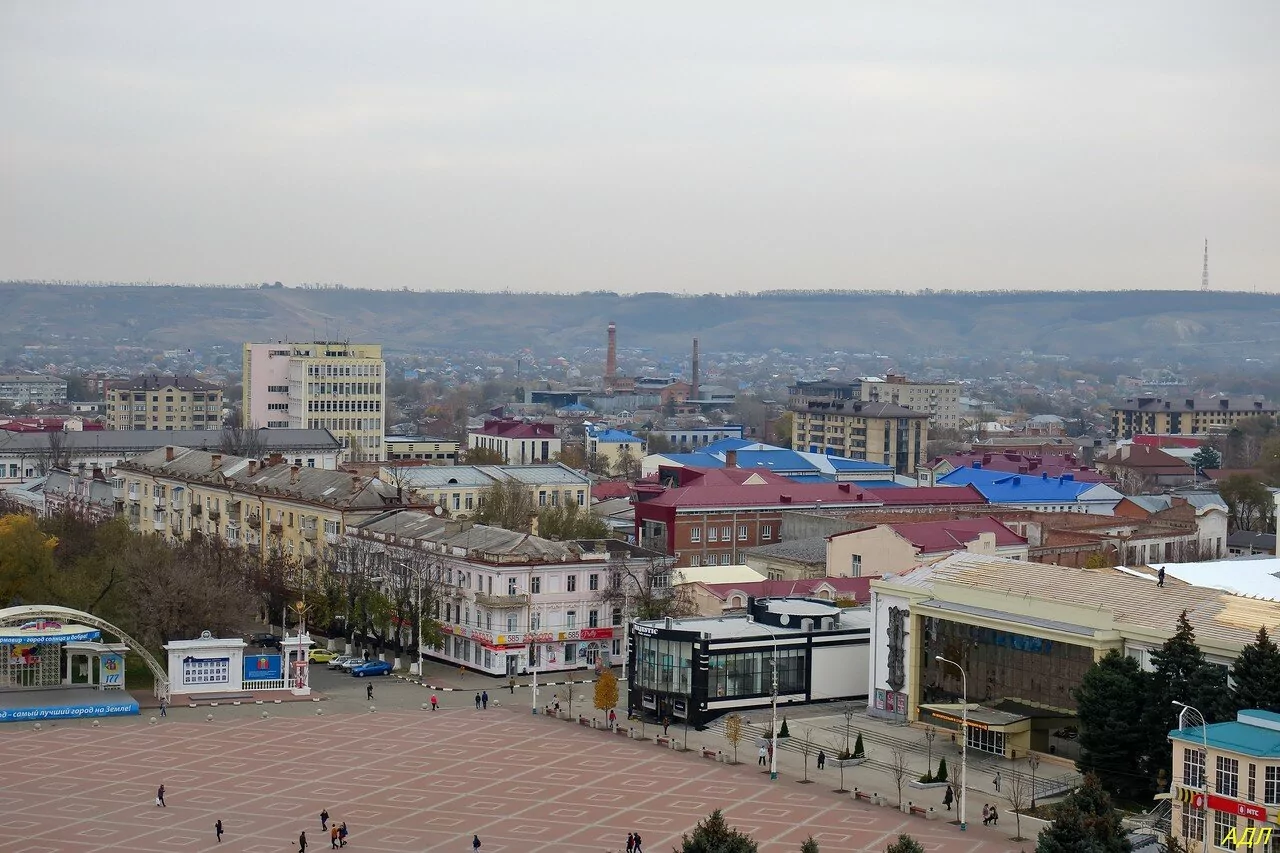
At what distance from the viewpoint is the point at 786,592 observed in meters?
63.2

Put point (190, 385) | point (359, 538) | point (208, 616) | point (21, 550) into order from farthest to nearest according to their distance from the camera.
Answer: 1. point (190, 385)
2. point (359, 538)
3. point (21, 550)
4. point (208, 616)

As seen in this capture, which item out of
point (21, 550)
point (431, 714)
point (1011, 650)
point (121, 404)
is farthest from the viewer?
point (121, 404)

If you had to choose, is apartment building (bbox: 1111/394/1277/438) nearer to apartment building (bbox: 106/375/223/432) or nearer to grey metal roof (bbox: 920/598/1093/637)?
apartment building (bbox: 106/375/223/432)

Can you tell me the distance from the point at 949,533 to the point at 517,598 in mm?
18623

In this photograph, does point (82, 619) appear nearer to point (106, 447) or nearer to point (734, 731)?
point (734, 731)

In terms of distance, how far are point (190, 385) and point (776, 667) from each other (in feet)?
443

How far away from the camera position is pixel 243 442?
110 m

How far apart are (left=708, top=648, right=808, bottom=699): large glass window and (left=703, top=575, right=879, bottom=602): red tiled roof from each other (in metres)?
8.70

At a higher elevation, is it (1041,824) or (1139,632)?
(1139,632)

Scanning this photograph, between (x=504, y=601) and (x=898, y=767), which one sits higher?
(x=504, y=601)

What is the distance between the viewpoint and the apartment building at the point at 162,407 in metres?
165

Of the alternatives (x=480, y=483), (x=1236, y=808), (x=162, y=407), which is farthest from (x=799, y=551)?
(x=162, y=407)

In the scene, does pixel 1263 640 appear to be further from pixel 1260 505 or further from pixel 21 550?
pixel 1260 505

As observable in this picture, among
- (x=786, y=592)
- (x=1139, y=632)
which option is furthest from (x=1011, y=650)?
(x=786, y=592)
